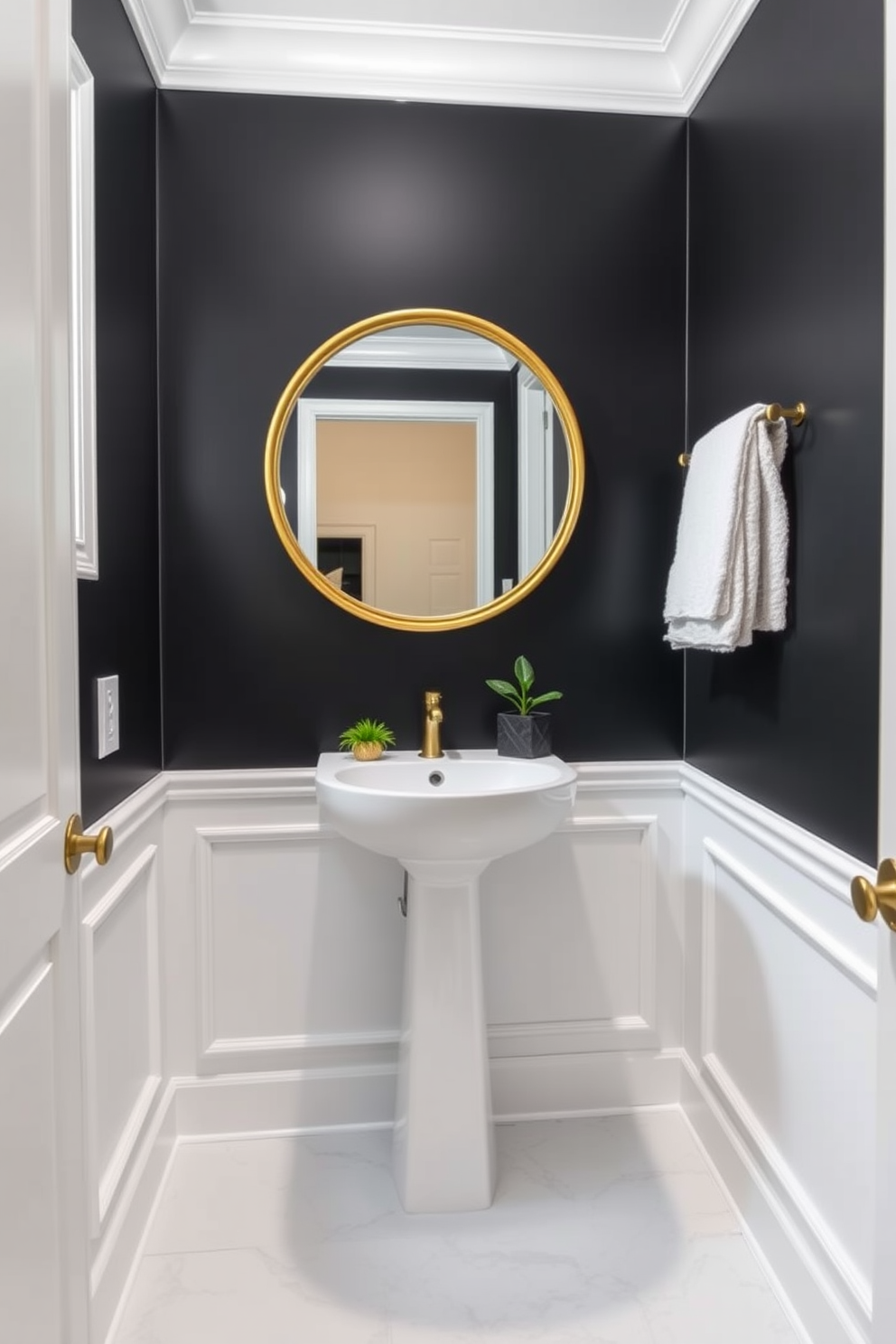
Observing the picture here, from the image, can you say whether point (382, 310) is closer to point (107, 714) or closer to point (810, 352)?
point (810, 352)

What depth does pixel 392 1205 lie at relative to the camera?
1.60m

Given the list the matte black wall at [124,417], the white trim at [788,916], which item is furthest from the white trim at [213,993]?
the white trim at [788,916]

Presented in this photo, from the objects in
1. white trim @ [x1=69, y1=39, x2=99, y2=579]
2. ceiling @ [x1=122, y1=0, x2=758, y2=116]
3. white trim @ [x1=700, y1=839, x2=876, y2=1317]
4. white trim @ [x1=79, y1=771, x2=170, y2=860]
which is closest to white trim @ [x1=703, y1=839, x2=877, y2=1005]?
white trim @ [x1=700, y1=839, x2=876, y2=1317]

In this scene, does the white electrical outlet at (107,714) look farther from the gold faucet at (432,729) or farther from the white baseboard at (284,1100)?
the white baseboard at (284,1100)

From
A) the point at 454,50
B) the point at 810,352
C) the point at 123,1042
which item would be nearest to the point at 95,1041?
the point at 123,1042

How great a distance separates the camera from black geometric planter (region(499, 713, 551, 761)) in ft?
5.79

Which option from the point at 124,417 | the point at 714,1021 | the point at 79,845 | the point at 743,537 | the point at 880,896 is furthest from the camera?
the point at 714,1021

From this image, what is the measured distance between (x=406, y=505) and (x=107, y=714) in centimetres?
78

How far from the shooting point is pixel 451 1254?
4.84ft

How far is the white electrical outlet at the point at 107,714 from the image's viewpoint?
4.48 feet

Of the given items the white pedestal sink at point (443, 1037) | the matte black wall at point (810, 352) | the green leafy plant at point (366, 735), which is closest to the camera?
the matte black wall at point (810, 352)

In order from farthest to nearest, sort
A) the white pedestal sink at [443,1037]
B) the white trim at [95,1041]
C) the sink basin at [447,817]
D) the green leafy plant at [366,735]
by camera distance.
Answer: the green leafy plant at [366,735] < the white pedestal sink at [443,1037] < the sink basin at [447,817] < the white trim at [95,1041]

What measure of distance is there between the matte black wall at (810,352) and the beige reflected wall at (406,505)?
22.2 inches

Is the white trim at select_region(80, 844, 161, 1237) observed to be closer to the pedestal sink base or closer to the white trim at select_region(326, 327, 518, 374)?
the pedestal sink base
